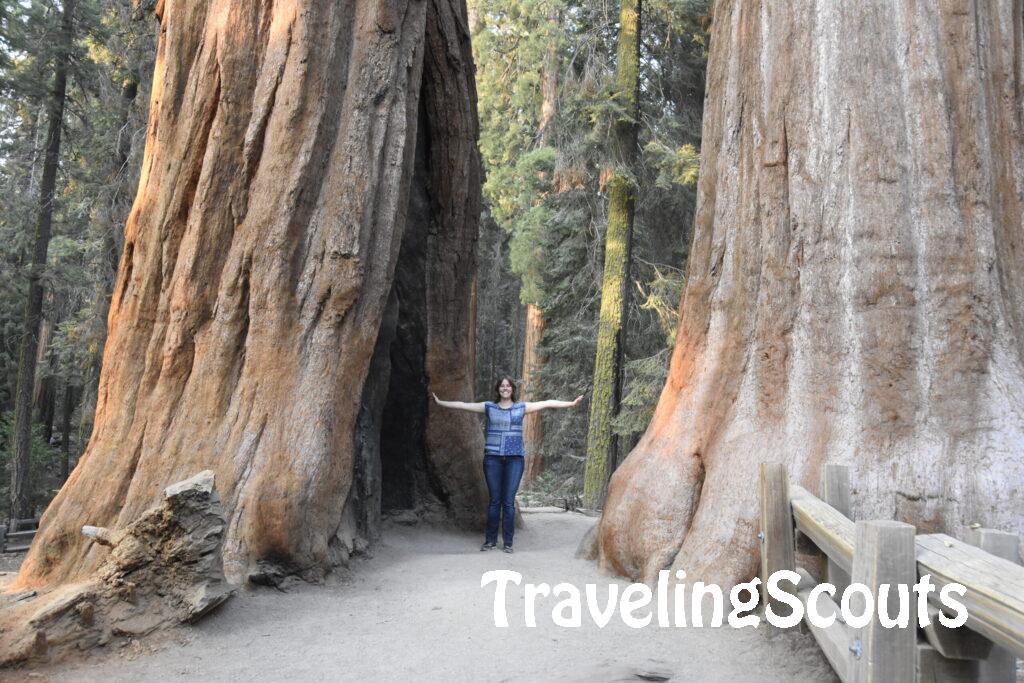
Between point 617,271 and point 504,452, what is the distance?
261 inches

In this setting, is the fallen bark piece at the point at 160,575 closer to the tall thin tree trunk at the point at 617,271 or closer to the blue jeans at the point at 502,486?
the blue jeans at the point at 502,486

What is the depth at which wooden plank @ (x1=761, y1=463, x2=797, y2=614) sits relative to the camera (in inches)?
212

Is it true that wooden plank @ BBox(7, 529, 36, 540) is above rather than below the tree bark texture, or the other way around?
below

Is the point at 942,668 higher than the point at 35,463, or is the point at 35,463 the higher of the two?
the point at 942,668

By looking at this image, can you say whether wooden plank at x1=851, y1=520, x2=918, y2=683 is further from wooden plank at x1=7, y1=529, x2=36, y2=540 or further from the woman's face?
wooden plank at x1=7, y1=529, x2=36, y2=540

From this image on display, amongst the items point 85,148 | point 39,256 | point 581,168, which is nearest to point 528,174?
point 581,168

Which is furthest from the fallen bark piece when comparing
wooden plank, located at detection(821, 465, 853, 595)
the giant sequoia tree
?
wooden plank, located at detection(821, 465, 853, 595)

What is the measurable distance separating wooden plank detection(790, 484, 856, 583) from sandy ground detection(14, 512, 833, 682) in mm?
822

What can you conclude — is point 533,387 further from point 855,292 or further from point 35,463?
point 855,292

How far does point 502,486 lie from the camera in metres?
9.34

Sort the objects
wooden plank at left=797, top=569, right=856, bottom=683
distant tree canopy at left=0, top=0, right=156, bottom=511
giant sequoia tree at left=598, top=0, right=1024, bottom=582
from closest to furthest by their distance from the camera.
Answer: wooden plank at left=797, top=569, right=856, bottom=683, giant sequoia tree at left=598, top=0, right=1024, bottom=582, distant tree canopy at left=0, top=0, right=156, bottom=511

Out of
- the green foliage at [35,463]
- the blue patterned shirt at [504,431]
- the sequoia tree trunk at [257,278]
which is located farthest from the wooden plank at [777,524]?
the green foliage at [35,463]

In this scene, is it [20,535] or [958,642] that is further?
[20,535]

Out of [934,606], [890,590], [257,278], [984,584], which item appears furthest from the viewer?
[257,278]
